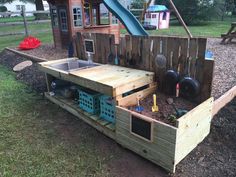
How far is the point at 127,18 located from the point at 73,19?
2790mm

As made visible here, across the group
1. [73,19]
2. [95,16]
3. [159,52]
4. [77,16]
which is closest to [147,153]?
[159,52]

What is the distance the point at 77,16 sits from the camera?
734cm

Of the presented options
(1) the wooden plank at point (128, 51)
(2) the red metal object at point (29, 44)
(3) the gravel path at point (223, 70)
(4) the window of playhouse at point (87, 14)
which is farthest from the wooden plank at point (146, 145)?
(2) the red metal object at point (29, 44)

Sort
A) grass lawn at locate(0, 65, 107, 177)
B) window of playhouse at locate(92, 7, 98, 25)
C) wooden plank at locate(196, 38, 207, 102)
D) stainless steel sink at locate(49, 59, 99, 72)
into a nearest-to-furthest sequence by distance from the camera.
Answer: grass lawn at locate(0, 65, 107, 177), wooden plank at locate(196, 38, 207, 102), stainless steel sink at locate(49, 59, 99, 72), window of playhouse at locate(92, 7, 98, 25)

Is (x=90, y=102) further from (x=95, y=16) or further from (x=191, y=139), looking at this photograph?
(x=95, y=16)

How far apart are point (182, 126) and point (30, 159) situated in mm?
1719

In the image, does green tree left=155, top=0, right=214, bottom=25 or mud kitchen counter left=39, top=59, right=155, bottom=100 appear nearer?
mud kitchen counter left=39, top=59, right=155, bottom=100

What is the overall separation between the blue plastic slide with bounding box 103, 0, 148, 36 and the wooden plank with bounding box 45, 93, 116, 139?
2.06 meters

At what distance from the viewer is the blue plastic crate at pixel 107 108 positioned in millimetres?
2900

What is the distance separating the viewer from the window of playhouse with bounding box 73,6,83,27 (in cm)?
724

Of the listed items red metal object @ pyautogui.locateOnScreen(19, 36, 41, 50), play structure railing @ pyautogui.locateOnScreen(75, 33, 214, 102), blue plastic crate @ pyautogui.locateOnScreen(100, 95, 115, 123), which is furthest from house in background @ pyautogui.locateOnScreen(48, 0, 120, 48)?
blue plastic crate @ pyautogui.locateOnScreen(100, 95, 115, 123)

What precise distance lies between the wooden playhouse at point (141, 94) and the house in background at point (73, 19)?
3557mm

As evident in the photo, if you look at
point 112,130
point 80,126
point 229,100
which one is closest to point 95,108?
point 80,126

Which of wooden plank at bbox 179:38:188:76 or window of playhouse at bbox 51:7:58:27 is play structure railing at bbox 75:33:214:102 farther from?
window of playhouse at bbox 51:7:58:27
